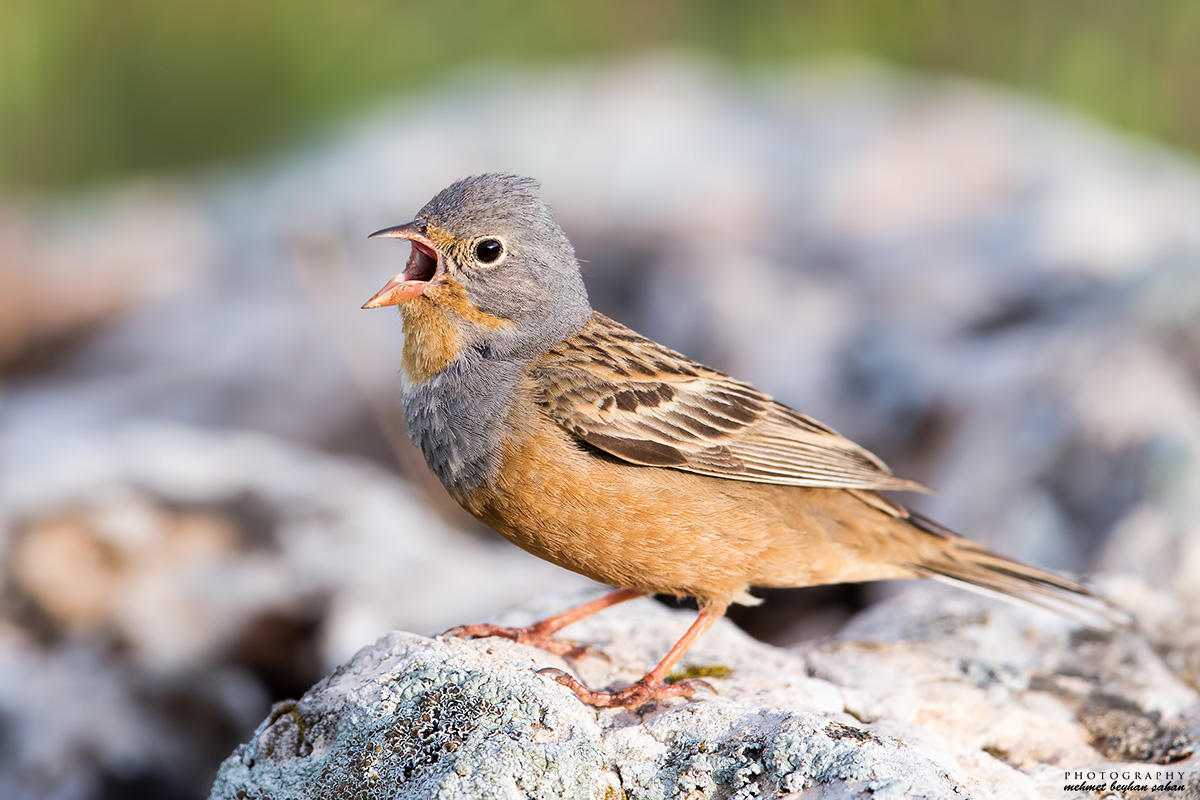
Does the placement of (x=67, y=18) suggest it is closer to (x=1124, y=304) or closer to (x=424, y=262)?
(x=424, y=262)

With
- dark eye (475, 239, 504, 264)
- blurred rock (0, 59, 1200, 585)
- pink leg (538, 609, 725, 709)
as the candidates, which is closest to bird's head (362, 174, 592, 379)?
dark eye (475, 239, 504, 264)

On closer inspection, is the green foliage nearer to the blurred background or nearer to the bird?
the blurred background

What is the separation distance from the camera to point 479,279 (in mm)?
4984

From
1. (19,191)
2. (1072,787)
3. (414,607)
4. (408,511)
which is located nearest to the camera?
(1072,787)

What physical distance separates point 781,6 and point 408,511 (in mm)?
7570

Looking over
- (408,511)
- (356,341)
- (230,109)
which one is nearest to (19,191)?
(230,109)

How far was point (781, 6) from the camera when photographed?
12.3 metres

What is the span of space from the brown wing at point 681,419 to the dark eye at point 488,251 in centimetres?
47

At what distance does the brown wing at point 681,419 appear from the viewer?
4.74 metres

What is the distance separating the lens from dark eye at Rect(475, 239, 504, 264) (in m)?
5.01

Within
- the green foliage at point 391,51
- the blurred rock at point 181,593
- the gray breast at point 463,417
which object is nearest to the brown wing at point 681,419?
the gray breast at point 463,417

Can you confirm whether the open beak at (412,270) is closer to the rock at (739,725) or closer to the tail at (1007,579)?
the rock at (739,725)

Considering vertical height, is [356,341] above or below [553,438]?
below

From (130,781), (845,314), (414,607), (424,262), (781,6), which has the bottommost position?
(130,781)
